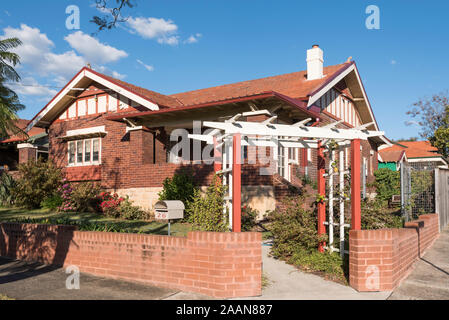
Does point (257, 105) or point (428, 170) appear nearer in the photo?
point (428, 170)

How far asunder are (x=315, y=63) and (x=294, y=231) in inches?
428

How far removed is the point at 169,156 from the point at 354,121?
10319 mm

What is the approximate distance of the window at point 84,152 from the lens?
17094mm

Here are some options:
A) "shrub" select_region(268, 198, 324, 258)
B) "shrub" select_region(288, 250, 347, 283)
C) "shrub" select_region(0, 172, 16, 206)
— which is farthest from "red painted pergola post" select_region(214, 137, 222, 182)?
"shrub" select_region(0, 172, 16, 206)

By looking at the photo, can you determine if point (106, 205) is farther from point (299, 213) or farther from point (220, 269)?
point (220, 269)

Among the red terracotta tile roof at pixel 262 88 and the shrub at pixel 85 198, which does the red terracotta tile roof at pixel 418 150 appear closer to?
the red terracotta tile roof at pixel 262 88

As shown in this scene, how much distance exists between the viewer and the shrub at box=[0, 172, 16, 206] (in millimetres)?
17281

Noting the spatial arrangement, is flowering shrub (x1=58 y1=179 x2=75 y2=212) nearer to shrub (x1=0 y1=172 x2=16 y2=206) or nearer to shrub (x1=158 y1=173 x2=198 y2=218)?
shrub (x1=0 y1=172 x2=16 y2=206)

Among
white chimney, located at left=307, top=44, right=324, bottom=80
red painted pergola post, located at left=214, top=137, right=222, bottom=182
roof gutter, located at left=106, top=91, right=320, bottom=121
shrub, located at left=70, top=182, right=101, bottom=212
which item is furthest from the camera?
white chimney, located at left=307, top=44, right=324, bottom=80

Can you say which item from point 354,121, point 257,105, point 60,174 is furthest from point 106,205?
point 354,121

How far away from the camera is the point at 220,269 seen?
5812 mm

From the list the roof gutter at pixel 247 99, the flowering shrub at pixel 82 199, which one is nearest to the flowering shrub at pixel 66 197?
the flowering shrub at pixel 82 199

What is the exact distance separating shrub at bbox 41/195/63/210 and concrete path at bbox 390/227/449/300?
41.3 feet

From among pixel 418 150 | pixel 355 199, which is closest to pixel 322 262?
pixel 355 199
